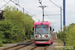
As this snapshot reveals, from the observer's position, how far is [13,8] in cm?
4138

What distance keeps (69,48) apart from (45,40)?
11.5 metres

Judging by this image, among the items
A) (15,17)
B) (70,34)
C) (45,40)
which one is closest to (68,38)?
(70,34)

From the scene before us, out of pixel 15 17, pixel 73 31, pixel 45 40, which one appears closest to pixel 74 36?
pixel 73 31

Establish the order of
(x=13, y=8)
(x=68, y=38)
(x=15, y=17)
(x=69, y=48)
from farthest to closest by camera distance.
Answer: (x=13, y=8) → (x=15, y=17) → (x=68, y=38) → (x=69, y=48)

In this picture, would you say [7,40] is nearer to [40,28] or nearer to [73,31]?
[40,28]

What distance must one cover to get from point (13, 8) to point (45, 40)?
20.9m

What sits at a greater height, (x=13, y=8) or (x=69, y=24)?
(x=13, y=8)

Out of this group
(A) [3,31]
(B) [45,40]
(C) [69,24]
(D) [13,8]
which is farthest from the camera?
(D) [13,8]

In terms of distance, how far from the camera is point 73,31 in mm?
11711

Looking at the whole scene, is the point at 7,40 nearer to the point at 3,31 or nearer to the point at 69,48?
the point at 3,31

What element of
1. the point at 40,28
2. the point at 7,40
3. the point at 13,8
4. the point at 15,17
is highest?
the point at 13,8

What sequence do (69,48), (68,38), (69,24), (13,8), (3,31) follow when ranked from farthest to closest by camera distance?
(13,8)
(3,31)
(69,24)
(68,38)
(69,48)

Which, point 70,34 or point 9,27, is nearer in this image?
point 70,34

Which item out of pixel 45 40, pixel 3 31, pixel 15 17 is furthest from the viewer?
pixel 15 17
